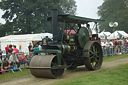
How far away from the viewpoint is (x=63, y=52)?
29.7ft

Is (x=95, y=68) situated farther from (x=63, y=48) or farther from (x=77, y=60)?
(x=63, y=48)

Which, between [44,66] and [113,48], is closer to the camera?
[44,66]

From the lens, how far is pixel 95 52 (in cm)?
1052

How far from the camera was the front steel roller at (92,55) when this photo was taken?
9.77m

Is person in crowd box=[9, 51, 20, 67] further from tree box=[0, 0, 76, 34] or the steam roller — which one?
tree box=[0, 0, 76, 34]

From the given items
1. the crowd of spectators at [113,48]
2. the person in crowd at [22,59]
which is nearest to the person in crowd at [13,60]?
the person in crowd at [22,59]

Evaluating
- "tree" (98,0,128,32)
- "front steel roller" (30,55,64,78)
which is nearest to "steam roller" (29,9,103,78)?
"front steel roller" (30,55,64,78)

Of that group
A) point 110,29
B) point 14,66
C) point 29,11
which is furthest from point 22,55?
point 110,29

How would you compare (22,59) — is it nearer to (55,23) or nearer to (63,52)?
(63,52)

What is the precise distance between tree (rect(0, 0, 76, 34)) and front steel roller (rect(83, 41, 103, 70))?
2665cm

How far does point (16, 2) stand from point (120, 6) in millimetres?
26509

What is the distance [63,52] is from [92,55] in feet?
6.65

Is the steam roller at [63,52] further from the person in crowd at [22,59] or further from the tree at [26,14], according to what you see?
the tree at [26,14]

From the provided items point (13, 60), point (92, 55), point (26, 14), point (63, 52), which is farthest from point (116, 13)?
point (63, 52)
